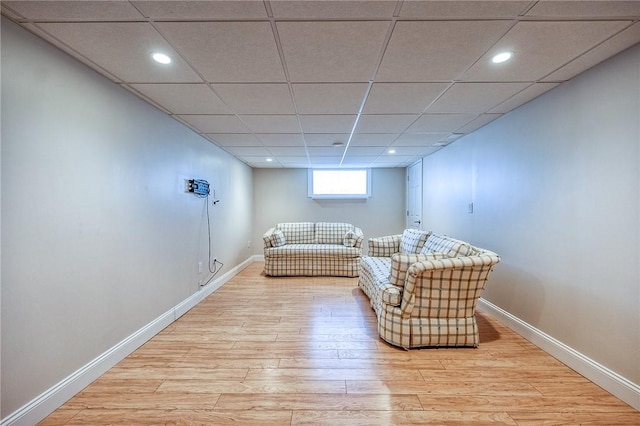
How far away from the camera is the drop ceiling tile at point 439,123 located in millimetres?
2865

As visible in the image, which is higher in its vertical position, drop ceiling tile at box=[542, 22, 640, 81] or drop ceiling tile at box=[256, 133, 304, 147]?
drop ceiling tile at box=[542, 22, 640, 81]

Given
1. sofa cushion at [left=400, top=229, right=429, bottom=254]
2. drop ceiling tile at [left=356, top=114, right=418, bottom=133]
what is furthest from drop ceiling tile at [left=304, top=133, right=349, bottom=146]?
sofa cushion at [left=400, top=229, right=429, bottom=254]

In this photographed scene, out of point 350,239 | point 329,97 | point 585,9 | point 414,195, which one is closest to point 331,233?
point 350,239

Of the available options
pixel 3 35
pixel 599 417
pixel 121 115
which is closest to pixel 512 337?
pixel 599 417

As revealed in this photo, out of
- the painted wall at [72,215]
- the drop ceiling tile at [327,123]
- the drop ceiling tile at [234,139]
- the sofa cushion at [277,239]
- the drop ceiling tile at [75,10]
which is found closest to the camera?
the drop ceiling tile at [75,10]

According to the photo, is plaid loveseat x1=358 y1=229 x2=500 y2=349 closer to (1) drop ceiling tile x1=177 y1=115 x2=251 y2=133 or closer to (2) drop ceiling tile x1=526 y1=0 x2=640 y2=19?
(2) drop ceiling tile x1=526 y1=0 x2=640 y2=19

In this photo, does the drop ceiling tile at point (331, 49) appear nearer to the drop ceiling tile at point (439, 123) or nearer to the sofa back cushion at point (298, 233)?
the drop ceiling tile at point (439, 123)

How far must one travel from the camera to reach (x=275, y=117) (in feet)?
9.35

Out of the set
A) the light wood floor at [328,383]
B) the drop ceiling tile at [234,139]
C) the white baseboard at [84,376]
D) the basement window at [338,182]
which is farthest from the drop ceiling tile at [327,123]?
the basement window at [338,182]

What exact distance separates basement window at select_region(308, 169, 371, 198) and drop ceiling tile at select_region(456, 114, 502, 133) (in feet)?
10.2

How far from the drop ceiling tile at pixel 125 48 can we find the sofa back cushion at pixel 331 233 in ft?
13.1

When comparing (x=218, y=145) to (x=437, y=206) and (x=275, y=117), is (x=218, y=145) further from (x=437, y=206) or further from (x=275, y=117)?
(x=437, y=206)

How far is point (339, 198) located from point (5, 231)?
5466 mm

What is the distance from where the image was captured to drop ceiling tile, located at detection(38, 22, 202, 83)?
4.88ft
